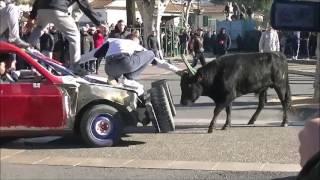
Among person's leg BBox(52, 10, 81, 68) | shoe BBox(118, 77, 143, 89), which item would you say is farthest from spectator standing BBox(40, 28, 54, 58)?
shoe BBox(118, 77, 143, 89)

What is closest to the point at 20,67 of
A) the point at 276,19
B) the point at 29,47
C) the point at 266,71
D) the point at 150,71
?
the point at 29,47

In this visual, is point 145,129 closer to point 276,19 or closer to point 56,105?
point 56,105

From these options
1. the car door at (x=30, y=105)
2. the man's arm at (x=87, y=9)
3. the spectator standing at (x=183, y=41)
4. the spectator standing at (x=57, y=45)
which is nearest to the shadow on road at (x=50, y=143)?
the car door at (x=30, y=105)

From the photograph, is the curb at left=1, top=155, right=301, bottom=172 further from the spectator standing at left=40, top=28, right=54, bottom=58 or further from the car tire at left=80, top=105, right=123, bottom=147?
the spectator standing at left=40, top=28, right=54, bottom=58

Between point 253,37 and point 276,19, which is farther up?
point 276,19

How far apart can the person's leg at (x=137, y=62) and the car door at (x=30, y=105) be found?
1.33 m

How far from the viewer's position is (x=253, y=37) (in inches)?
1668

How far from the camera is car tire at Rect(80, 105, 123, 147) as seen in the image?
9000 mm

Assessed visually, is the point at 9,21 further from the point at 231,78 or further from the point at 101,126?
the point at 231,78

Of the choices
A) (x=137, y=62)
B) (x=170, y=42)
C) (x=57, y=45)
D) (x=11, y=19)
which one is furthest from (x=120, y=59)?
(x=170, y=42)

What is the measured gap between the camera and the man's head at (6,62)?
898 centimetres

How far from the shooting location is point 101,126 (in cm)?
909

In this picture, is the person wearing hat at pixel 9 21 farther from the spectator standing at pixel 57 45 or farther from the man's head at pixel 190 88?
the spectator standing at pixel 57 45

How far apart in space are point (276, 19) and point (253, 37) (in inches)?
1593
